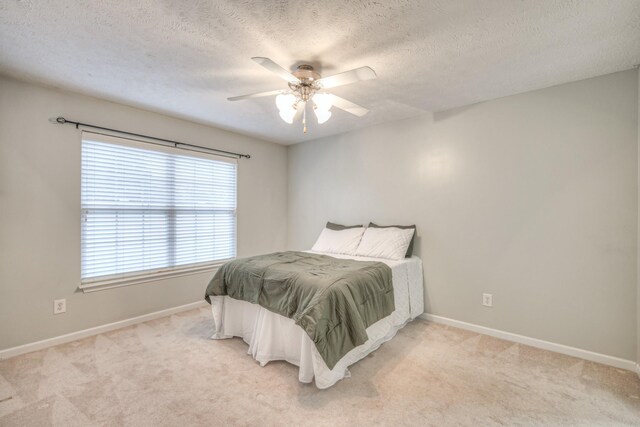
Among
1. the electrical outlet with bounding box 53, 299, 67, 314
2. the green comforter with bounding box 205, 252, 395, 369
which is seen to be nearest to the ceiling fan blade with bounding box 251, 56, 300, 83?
the green comforter with bounding box 205, 252, 395, 369

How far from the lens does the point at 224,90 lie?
260cm

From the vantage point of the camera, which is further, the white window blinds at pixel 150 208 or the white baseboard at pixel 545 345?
the white window blinds at pixel 150 208

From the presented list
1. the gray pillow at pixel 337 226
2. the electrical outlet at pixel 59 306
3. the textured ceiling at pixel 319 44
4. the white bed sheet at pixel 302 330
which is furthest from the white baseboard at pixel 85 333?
the textured ceiling at pixel 319 44

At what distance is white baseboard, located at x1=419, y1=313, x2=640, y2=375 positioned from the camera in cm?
220

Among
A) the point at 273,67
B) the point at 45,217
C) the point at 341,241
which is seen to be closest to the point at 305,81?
the point at 273,67

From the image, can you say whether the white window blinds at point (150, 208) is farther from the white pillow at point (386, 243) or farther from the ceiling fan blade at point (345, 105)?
the ceiling fan blade at point (345, 105)

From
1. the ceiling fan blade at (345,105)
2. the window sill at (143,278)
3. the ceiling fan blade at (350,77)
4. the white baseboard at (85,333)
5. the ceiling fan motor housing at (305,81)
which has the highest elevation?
the ceiling fan motor housing at (305,81)

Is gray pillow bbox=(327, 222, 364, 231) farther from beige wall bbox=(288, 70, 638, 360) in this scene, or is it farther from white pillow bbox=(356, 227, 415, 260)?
white pillow bbox=(356, 227, 415, 260)

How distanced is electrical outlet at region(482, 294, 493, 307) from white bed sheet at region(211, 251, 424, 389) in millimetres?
603

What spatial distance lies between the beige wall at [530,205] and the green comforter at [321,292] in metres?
1.02

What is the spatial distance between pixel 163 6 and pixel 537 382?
10.9 ft

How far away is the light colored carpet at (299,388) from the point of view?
1673 mm

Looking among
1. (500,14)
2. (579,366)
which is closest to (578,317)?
(579,366)

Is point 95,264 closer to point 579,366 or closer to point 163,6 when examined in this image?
point 163,6
